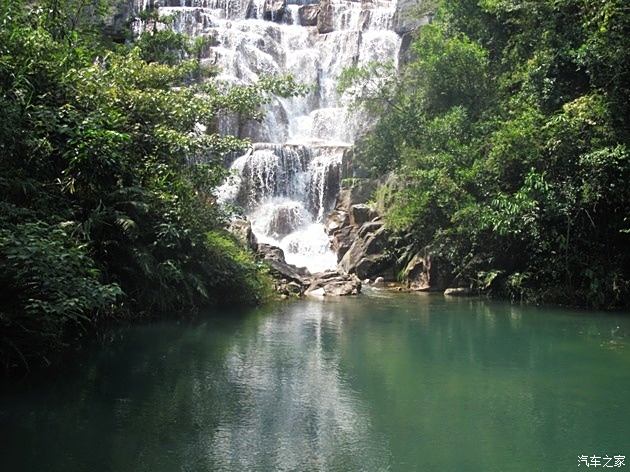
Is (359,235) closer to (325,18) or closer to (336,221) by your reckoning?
(336,221)

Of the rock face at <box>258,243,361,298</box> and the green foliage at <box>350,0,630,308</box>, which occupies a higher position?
the green foliage at <box>350,0,630,308</box>

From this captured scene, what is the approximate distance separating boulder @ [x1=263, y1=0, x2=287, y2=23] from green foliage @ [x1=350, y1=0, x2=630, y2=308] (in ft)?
59.1

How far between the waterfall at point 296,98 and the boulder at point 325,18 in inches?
2.3

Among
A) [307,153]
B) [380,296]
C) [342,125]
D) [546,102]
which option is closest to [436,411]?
[380,296]

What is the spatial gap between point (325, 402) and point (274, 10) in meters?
35.6

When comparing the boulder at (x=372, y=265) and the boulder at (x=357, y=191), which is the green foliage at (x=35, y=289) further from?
the boulder at (x=357, y=191)

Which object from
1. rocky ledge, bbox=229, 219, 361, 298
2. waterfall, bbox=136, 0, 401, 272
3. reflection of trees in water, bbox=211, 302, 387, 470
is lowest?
reflection of trees in water, bbox=211, 302, 387, 470

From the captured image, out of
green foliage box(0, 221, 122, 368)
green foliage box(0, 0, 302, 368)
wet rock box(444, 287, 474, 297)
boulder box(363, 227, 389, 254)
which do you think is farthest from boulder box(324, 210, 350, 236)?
green foliage box(0, 221, 122, 368)

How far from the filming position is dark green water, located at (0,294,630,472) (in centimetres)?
580

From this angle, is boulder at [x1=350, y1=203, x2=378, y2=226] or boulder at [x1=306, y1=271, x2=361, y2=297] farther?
boulder at [x1=350, y1=203, x2=378, y2=226]

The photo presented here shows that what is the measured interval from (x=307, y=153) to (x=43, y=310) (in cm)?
2019

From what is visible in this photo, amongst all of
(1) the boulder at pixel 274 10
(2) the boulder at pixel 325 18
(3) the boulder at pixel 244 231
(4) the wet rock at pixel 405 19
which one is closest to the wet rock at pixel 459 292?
(3) the boulder at pixel 244 231

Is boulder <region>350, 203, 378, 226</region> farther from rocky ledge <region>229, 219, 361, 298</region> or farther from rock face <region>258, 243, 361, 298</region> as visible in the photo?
rocky ledge <region>229, 219, 361, 298</region>

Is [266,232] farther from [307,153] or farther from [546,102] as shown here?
[546,102]
